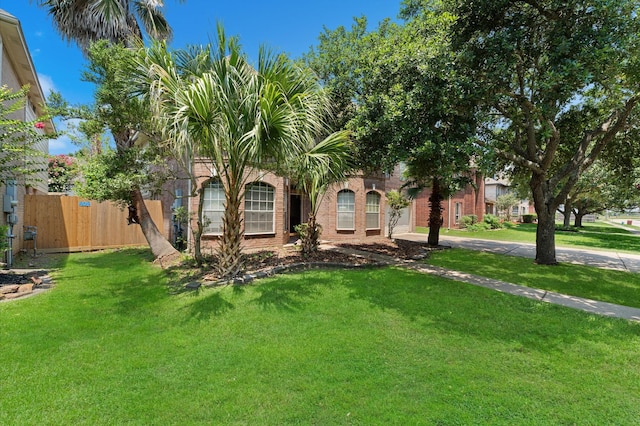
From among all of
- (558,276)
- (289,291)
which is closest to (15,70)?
(289,291)

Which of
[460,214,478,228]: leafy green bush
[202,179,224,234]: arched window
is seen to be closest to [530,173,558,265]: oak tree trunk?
[202,179,224,234]: arched window

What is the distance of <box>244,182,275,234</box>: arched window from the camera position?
1184 centimetres

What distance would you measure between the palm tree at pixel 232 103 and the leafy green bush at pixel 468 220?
880 inches

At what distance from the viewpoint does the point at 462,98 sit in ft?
21.0

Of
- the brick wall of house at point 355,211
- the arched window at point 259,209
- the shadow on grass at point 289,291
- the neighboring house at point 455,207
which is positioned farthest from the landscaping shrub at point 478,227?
the shadow on grass at point 289,291

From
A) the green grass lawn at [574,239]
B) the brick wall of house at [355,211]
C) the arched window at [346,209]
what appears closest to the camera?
the brick wall of house at [355,211]

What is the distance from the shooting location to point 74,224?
11.3m

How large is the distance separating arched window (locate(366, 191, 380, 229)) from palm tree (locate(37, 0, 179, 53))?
1156 centimetres

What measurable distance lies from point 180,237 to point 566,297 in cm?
1189

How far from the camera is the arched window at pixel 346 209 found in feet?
50.6

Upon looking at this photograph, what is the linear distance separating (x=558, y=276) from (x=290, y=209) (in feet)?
36.3

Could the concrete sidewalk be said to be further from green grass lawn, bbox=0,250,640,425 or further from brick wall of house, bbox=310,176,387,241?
brick wall of house, bbox=310,176,387,241

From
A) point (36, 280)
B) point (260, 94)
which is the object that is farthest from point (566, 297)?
point (36, 280)

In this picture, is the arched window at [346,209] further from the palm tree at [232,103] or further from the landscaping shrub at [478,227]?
the landscaping shrub at [478,227]
